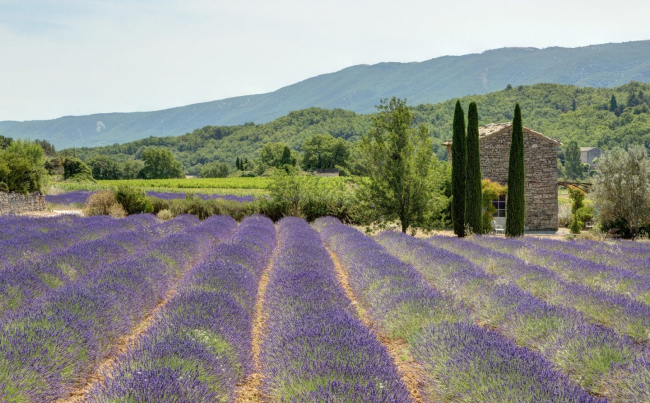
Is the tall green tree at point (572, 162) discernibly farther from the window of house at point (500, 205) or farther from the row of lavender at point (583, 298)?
the row of lavender at point (583, 298)

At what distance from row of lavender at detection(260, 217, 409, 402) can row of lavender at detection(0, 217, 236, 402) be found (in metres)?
1.40

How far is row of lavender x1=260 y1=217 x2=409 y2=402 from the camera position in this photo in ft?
9.38

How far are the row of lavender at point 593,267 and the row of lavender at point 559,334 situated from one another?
1452 mm

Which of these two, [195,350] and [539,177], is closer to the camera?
[195,350]

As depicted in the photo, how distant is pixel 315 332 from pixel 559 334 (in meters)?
2.13

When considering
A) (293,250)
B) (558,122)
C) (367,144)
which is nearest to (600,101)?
(558,122)

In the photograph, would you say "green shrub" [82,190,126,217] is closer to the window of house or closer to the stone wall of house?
the window of house

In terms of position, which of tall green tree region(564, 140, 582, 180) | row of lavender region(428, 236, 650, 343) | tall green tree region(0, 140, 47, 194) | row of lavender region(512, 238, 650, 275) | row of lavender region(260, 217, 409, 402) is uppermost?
tall green tree region(0, 140, 47, 194)

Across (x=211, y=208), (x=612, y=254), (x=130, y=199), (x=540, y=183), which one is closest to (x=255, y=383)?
(x=612, y=254)

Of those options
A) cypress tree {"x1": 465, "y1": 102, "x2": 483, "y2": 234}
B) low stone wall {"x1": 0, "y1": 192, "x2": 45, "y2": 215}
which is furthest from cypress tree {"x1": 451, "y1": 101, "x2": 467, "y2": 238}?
low stone wall {"x1": 0, "y1": 192, "x2": 45, "y2": 215}

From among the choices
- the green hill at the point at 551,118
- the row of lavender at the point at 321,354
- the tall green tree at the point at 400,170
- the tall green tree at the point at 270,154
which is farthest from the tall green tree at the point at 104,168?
the row of lavender at the point at 321,354

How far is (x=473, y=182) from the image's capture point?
56.0 feet

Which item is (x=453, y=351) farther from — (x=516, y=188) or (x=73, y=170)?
(x=73, y=170)

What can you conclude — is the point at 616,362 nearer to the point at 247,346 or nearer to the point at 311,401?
the point at 311,401
